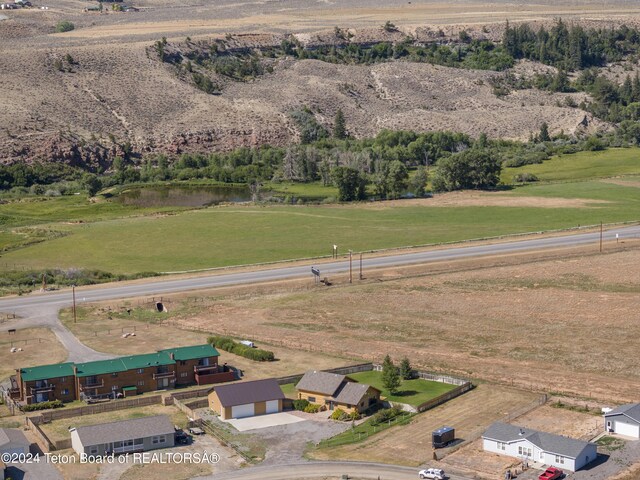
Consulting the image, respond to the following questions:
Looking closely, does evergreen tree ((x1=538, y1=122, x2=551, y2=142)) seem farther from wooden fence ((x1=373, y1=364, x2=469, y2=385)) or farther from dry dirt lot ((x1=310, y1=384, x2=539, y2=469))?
dry dirt lot ((x1=310, y1=384, x2=539, y2=469))

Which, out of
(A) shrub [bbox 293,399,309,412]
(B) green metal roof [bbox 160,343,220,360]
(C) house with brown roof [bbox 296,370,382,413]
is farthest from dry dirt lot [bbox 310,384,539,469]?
(B) green metal roof [bbox 160,343,220,360]

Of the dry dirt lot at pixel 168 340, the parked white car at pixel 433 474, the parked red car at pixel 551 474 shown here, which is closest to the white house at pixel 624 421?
the parked red car at pixel 551 474

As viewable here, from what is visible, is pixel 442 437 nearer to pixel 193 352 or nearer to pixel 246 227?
pixel 193 352

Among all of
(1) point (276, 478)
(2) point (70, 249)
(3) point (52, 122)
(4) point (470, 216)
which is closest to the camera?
(1) point (276, 478)

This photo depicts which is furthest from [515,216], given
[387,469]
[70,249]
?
[387,469]

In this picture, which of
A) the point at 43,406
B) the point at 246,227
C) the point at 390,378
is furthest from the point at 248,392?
the point at 246,227

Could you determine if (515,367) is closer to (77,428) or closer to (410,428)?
(410,428)

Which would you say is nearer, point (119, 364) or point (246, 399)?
point (246, 399)
